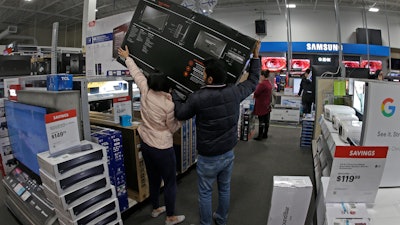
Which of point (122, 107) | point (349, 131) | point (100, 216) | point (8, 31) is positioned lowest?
point (100, 216)

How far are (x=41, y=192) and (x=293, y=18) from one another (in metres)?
13.4

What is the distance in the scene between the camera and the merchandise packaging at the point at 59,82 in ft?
6.40

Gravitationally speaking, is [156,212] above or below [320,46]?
below

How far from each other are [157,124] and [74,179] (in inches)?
28.9

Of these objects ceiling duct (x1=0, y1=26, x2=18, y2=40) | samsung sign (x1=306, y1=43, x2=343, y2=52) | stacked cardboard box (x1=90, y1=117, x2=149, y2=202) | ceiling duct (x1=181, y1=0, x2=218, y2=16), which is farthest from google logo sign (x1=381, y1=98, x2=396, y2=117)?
ceiling duct (x1=0, y1=26, x2=18, y2=40)

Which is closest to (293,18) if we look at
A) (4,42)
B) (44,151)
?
(44,151)

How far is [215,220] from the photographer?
8.18 feet

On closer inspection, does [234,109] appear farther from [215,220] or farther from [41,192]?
[41,192]

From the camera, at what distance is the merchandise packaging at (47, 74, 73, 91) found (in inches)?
76.8

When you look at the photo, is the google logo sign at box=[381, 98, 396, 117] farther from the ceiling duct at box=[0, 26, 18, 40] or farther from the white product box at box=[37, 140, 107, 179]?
the ceiling duct at box=[0, 26, 18, 40]

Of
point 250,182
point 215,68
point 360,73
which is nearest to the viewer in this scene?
point 215,68

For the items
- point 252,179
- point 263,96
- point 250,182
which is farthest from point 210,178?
point 263,96

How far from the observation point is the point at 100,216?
1.94 meters

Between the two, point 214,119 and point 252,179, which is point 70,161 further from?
point 252,179
